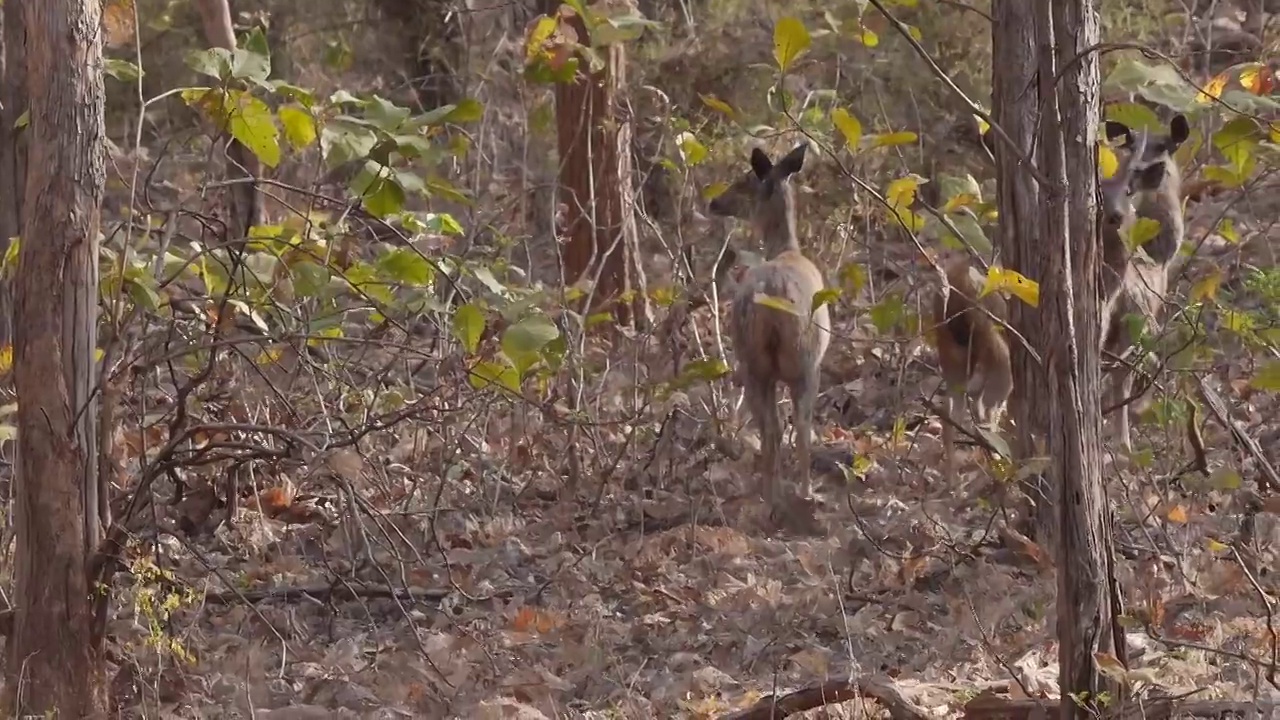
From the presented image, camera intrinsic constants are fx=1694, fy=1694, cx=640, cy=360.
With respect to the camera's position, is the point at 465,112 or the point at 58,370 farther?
the point at 465,112

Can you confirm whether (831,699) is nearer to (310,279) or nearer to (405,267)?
(405,267)

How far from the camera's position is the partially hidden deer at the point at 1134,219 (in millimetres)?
10195

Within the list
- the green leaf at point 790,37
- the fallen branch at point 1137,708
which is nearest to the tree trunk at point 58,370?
the green leaf at point 790,37

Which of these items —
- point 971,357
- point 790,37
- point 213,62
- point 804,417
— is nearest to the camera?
point 213,62

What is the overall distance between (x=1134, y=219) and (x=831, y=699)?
509cm

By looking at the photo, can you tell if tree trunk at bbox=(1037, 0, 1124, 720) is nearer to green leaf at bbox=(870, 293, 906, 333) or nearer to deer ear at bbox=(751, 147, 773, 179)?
green leaf at bbox=(870, 293, 906, 333)

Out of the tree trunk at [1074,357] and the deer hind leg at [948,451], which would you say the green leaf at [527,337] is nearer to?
the tree trunk at [1074,357]

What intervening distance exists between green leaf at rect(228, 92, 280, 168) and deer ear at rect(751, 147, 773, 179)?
554cm

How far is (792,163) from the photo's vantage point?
1157 cm

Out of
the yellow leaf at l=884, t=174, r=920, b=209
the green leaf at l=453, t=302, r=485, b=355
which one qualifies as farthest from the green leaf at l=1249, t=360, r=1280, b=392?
the green leaf at l=453, t=302, r=485, b=355

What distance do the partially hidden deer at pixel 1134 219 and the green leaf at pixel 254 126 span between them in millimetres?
5296

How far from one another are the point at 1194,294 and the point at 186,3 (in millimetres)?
12137

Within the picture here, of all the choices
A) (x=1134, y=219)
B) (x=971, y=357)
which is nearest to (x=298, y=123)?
(x=971, y=357)

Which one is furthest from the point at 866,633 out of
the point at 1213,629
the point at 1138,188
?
the point at 1138,188
